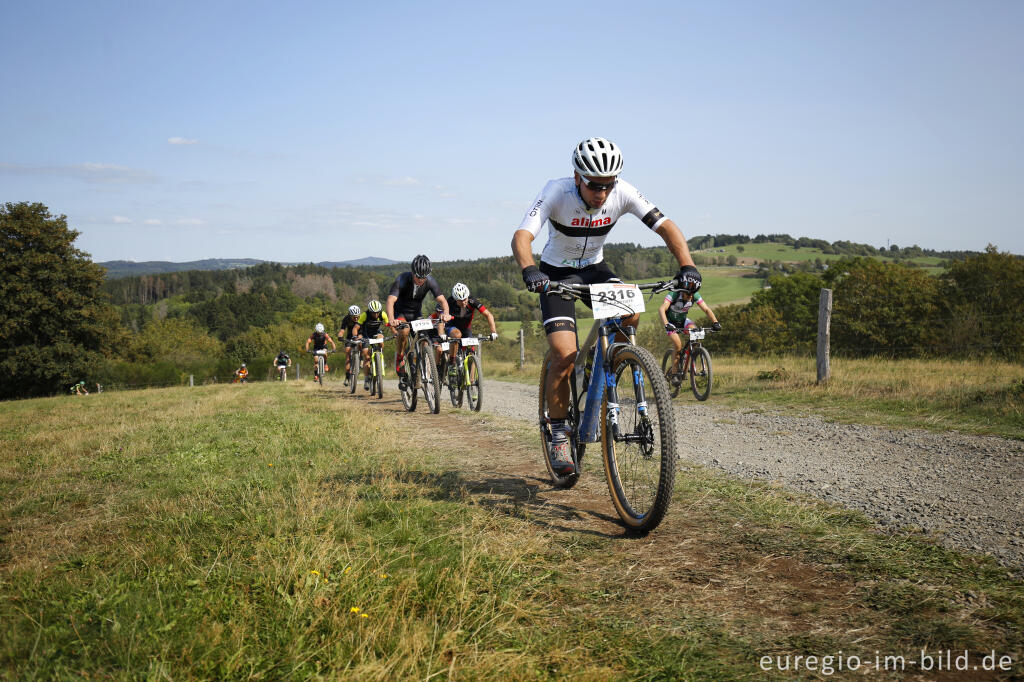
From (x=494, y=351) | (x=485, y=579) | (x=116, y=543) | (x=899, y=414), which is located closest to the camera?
(x=485, y=579)

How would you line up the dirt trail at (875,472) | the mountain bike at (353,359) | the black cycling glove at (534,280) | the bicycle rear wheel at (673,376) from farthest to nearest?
1. the mountain bike at (353,359)
2. the bicycle rear wheel at (673,376)
3. the black cycling glove at (534,280)
4. the dirt trail at (875,472)

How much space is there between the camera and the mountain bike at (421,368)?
32.5 ft

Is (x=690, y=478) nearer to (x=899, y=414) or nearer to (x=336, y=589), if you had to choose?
(x=336, y=589)

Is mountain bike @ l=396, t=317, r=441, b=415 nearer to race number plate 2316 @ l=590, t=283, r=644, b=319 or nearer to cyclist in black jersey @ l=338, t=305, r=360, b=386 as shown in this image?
cyclist in black jersey @ l=338, t=305, r=360, b=386

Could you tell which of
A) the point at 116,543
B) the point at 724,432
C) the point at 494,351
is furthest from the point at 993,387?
the point at 494,351

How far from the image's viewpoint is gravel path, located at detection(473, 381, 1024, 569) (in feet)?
11.7

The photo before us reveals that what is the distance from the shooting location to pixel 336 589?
7.98 feet

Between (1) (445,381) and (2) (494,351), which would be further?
(2) (494,351)

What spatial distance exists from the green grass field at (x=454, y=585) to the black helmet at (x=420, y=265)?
5620mm

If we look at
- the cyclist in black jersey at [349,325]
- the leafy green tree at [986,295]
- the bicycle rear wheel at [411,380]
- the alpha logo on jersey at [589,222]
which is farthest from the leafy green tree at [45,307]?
the leafy green tree at [986,295]

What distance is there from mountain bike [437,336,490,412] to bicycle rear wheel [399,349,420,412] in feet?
1.62

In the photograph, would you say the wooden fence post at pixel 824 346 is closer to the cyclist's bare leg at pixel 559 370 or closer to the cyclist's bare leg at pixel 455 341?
the cyclist's bare leg at pixel 455 341

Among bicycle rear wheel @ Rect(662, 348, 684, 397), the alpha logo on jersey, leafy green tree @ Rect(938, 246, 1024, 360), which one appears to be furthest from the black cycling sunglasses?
leafy green tree @ Rect(938, 246, 1024, 360)

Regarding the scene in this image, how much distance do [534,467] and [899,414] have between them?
5916 millimetres
